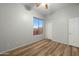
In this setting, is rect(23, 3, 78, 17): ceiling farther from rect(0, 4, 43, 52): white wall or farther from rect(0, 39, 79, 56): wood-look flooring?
rect(0, 39, 79, 56): wood-look flooring

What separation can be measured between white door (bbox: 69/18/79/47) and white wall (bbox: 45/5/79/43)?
0.27ft

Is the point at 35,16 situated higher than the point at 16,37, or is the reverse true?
the point at 35,16

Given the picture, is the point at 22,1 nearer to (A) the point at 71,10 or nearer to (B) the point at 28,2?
(B) the point at 28,2

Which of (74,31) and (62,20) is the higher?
(62,20)

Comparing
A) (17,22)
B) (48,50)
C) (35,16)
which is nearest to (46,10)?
(35,16)

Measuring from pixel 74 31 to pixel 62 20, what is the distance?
13.9 inches

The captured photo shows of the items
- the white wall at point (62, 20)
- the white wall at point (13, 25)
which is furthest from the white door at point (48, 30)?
the white wall at point (13, 25)

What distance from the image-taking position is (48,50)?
7.33 feet

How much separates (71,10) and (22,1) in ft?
A: 3.51

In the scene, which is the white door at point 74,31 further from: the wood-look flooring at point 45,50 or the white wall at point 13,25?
the white wall at point 13,25

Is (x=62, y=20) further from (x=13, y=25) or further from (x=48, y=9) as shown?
(x=13, y=25)

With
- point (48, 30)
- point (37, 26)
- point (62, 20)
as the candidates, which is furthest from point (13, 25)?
point (62, 20)

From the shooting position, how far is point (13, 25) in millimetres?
2227

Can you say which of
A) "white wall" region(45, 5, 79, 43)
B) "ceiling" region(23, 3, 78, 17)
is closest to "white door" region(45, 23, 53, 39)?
"white wall" region(45, 5, 79, 43)
